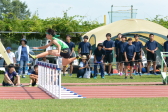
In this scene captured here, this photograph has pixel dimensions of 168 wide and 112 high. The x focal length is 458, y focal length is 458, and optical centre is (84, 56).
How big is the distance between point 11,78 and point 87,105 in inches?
273

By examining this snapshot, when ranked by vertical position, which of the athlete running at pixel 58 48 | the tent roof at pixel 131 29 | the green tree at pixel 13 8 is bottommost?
the athlete running at pixel 58 48

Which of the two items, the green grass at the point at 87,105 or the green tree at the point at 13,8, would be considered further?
the green tree at the point at 13,8

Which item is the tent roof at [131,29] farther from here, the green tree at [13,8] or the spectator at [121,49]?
the green tree at [13,8]

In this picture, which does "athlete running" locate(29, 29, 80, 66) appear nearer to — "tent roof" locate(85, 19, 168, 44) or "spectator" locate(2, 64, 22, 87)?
"spectator" locate(2, 64, 22, 87)

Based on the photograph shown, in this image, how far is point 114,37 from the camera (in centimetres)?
2527

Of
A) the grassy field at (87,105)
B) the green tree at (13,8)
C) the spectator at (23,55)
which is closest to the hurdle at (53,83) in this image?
the grassy field at (87,105)

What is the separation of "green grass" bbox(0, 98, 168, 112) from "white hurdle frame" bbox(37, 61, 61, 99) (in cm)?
93

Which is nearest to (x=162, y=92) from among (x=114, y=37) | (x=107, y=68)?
(x=107, y=68)

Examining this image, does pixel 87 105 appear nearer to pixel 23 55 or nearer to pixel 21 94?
pixel 21 94

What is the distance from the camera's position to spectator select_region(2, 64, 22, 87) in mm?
16656

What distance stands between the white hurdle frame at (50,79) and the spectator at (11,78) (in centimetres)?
95

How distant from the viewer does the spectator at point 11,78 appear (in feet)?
54.6

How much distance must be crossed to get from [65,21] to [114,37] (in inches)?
324

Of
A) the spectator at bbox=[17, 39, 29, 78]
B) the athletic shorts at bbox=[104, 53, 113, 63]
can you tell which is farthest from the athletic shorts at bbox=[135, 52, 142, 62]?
the spectator at bbox=[17, 39, 29, 78]
